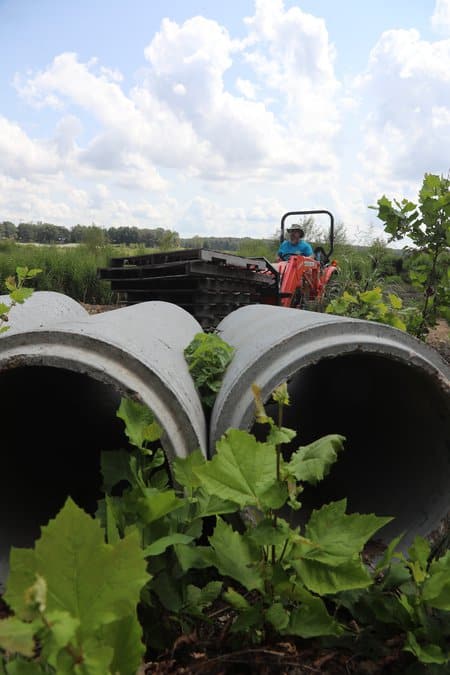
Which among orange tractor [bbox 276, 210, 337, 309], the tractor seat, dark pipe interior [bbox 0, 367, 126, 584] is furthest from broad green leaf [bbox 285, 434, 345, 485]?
the tractor seat

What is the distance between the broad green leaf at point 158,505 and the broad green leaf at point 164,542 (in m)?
0.06

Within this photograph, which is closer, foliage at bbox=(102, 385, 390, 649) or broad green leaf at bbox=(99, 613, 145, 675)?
broad green leaf at bbox=(99, 613, 145, 675)

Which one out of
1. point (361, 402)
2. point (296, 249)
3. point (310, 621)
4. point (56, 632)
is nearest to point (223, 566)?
point (310, 621)

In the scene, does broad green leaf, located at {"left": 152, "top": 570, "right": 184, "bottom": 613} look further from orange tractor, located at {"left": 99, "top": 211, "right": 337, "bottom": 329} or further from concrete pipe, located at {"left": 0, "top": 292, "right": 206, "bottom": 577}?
orange tractor, located at {"left": 99, "top": 211, "right": 337, "bottom": 329}

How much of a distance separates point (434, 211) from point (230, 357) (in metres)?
2.35

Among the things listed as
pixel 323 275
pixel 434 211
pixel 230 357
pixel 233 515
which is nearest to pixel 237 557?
pixel 233 515

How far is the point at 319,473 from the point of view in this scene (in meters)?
1.31

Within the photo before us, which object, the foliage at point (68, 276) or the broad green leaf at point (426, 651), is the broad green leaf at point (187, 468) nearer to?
the broad green leaf at point (426, 651)

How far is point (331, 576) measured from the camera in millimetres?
1283

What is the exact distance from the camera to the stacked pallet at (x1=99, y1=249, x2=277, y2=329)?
4.73 metres

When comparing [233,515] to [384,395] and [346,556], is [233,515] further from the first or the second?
[384,395]

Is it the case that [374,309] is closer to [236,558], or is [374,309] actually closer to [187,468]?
[187,468]

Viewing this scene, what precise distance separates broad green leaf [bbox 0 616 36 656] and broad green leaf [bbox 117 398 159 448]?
760mm

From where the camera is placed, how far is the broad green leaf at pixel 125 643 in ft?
3.48
